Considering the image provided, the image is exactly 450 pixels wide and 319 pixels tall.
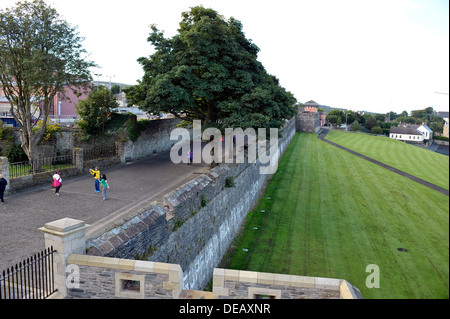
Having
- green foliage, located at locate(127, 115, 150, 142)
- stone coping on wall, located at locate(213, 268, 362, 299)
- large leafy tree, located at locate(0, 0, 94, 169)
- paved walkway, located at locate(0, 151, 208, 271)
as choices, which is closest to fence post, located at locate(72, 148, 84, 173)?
paved walkway, located at locate(0, 151, 208, 271)

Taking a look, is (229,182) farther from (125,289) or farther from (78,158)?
(78,158)

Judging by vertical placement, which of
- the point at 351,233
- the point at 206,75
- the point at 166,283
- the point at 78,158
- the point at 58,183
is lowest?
the point at 351,233

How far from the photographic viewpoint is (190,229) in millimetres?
11023

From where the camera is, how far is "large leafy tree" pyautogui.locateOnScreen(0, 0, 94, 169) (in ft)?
64.1

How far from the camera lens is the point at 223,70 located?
887 inches

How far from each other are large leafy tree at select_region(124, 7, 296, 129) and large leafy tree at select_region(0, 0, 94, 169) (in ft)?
14.9

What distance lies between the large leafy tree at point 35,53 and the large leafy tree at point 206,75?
4535mm

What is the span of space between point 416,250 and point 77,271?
15.4 metres

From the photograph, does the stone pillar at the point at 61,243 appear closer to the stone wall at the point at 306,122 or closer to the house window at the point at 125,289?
the house window at the point at 125,289

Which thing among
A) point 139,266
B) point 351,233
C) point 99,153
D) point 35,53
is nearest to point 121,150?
point 99,153

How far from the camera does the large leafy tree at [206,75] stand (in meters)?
21.5

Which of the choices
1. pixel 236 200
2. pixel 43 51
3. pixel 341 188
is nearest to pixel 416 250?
pixel 236 200

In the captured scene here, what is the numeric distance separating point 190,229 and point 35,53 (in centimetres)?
1537
